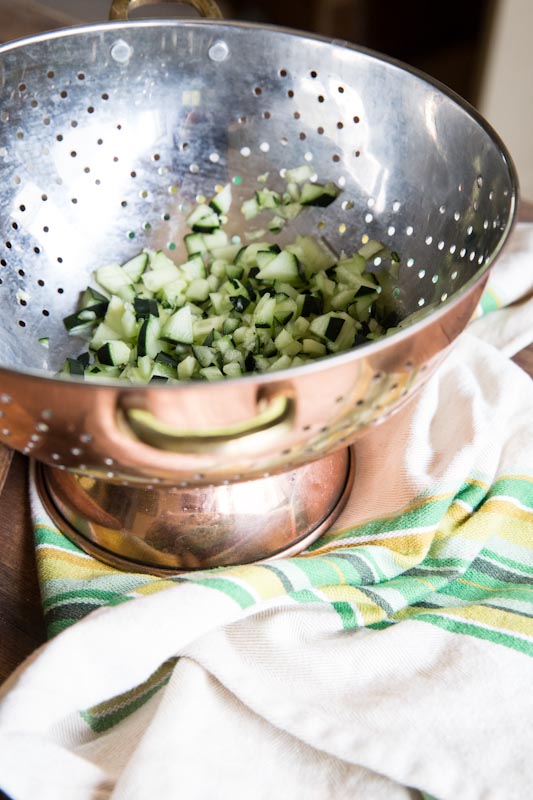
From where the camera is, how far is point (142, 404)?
44cm

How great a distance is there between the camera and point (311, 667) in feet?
1.80

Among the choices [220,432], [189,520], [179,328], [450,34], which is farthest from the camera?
[450,34]

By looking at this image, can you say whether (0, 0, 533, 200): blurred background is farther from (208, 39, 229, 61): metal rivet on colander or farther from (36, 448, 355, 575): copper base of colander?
(36, 448, 355, 575): copper base of colander

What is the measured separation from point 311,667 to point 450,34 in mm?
2301

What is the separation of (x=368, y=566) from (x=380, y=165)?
1.13ft

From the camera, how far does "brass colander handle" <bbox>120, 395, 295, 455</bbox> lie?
455mm

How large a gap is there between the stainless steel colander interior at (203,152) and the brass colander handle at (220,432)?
227mm

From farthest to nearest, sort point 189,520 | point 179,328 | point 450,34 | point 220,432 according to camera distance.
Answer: point 450,34, point 179,328, point 189,520, point 220,432

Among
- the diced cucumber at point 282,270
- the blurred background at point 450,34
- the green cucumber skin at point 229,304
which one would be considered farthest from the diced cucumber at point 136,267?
the blurred background at point 450,34

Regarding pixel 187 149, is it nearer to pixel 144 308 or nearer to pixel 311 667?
pixel 144 308

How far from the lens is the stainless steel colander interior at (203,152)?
0.71 meters

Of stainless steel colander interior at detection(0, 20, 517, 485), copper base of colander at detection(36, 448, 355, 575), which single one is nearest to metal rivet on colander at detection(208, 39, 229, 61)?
stainless steel colander interior at detection(0, 20, 517, 485)

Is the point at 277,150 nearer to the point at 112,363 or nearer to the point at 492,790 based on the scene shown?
the point at 112,363

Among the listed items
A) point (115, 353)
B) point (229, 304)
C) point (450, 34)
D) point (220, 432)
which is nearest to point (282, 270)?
point (229, 304)
